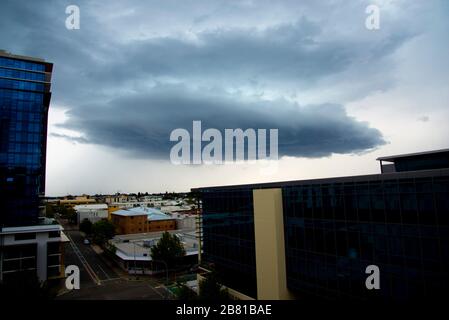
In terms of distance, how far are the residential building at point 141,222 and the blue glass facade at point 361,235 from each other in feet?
179

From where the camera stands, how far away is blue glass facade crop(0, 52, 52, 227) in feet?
158

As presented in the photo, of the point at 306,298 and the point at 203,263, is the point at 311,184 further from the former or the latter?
the point at 203,263

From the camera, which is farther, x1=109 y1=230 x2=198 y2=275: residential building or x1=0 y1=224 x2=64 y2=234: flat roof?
x1=109 y1=230 x2=198 y2=275: residential building

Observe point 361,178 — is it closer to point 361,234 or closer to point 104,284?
point 361,234

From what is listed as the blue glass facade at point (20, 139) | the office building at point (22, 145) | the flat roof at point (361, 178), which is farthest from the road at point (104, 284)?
the flat roof at point (361, 178)

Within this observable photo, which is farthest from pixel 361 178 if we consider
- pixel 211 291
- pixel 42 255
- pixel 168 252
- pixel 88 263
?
pixel 88 263

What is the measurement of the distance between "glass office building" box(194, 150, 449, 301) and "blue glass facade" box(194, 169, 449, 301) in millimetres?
50

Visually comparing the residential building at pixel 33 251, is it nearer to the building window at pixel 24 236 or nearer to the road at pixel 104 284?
the building window at pixel 24 236

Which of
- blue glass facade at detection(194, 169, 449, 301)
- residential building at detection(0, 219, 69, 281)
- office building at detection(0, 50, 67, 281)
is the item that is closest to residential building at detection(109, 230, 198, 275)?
residential building at detection(0, 219, 69, 281)

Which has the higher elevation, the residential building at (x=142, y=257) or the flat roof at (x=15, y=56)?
the flat roof at (x=15, y=56)

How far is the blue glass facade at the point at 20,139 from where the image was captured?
48.0m

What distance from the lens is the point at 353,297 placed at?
66.1 feet

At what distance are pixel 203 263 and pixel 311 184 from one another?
20.1 meters

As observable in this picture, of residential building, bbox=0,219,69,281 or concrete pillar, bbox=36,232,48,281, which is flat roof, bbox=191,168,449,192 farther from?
concrete pillar, bbox=36,232,48,281
